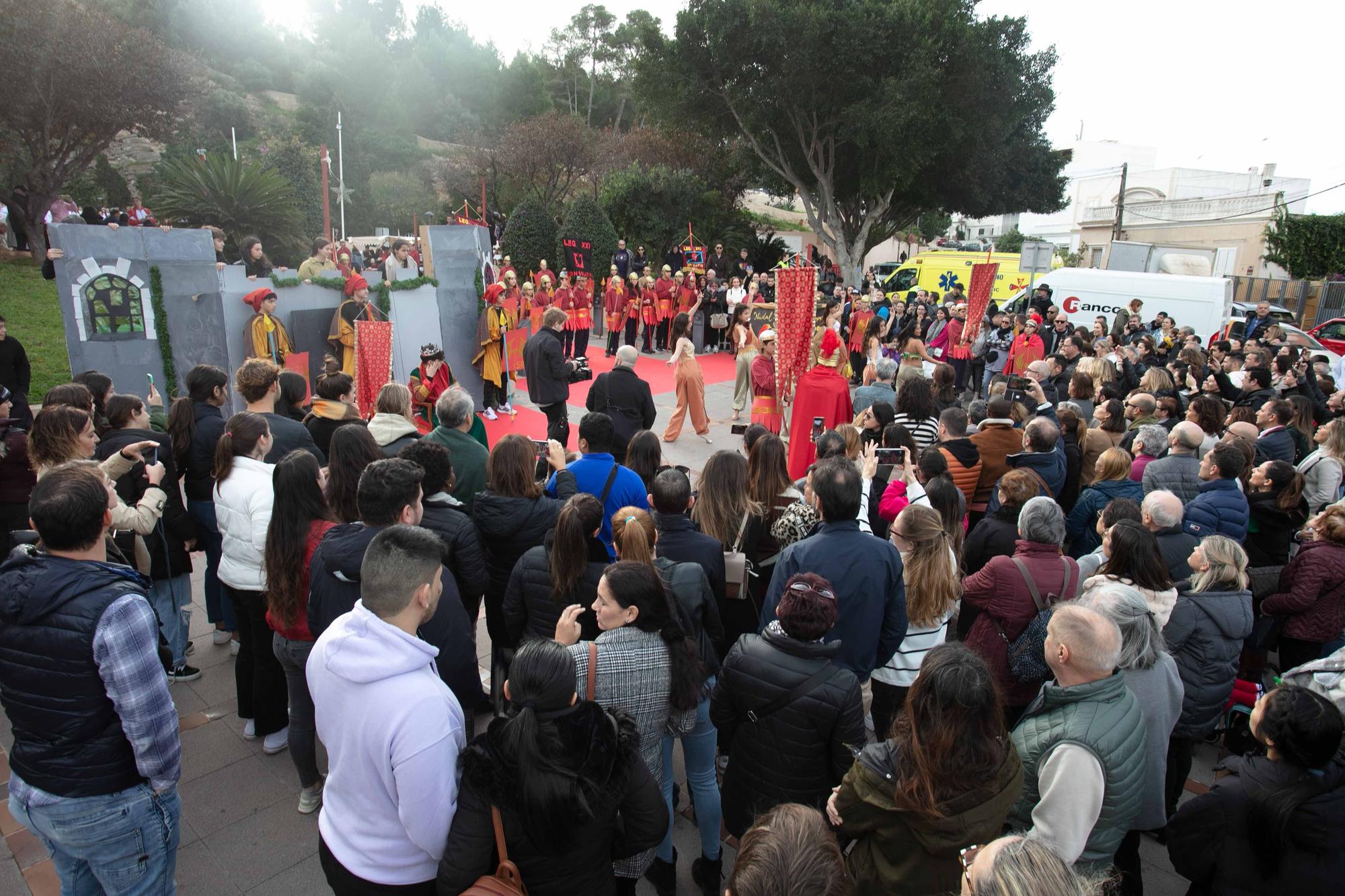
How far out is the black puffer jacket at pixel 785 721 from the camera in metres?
2.48

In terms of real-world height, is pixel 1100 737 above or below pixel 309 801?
above

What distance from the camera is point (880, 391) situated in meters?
6.76

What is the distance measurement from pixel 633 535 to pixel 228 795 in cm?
240

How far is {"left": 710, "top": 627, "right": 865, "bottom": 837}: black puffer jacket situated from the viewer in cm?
248

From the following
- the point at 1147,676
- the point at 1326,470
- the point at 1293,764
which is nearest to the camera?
the point at 1293,764

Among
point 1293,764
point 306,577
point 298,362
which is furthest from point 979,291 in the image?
point 306,577

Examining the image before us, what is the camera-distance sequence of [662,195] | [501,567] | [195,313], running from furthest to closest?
[662,195] < [195,313] < [501,567]

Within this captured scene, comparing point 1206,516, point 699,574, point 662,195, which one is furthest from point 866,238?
point 699,574

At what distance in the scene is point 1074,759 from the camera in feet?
7.36

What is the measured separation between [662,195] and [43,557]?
2513cm

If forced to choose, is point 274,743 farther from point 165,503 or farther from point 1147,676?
point 1147,676

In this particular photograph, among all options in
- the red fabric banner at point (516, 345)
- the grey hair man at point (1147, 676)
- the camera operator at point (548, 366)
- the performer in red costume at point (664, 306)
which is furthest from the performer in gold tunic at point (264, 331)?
the performer in red costume at point (664, 306)

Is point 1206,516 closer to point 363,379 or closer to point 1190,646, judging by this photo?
point 1190,646

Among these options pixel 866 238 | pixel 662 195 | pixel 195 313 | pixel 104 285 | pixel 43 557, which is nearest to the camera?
pixel 43 557
